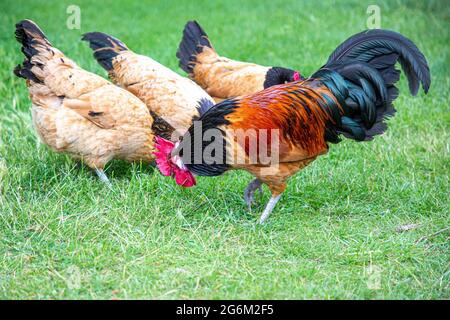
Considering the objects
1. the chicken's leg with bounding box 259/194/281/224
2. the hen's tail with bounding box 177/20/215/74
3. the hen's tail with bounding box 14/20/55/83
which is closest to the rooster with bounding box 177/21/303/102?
the hen's tail with bounding box 177/20/215/74

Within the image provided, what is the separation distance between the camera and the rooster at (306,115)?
185 inches

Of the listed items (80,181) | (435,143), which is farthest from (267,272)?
(435,143)

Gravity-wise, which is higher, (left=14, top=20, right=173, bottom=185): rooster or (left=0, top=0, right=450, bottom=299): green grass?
(left=14, top=20, right=173, bottom=185): rooster

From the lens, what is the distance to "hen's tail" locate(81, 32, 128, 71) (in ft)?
21.1

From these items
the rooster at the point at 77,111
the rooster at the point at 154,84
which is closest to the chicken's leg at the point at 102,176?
the rooster at the point at 77,111

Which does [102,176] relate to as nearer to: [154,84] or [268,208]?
[154,84]

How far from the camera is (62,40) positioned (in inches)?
377

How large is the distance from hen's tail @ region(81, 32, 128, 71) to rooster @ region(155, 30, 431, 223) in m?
1.83

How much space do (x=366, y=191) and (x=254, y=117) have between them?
1.49 meters

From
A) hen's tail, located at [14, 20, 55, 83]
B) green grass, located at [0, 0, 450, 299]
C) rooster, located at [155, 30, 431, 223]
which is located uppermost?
hen's tail, located at [14, 20, 55, 83]

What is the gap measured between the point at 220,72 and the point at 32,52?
218 cm

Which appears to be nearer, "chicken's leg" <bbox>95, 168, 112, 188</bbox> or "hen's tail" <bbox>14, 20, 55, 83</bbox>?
"hen's tail" <bbox>14, 20, 55, 83</bbox>

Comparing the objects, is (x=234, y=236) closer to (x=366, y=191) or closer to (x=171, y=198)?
(x=171, y=198)

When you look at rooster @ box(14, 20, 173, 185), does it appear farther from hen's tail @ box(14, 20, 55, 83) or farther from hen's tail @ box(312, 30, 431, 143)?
hen's tail @ box(312, 30, 431, 143)
